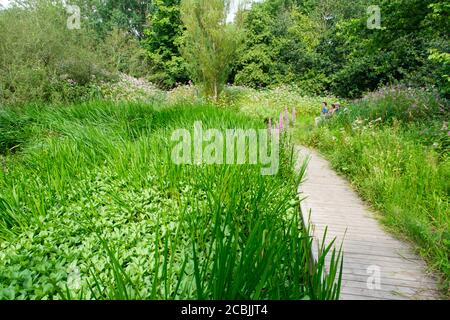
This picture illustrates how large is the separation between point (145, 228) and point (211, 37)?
454 inches

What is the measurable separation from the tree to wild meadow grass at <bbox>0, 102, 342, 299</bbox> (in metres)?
8.98

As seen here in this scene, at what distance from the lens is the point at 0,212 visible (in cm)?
254

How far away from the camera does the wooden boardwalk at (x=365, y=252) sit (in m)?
1.85

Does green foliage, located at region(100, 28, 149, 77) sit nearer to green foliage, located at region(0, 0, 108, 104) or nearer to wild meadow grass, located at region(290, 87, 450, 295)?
green foliage, located at region(0, 0, 108, 104)

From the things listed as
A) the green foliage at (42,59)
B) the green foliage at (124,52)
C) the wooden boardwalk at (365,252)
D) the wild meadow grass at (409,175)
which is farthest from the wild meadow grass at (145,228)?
the green foliage at (124,52)

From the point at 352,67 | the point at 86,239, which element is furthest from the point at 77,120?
the point at 352,67

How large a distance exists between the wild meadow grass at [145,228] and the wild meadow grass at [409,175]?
89cm

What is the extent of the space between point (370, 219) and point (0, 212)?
350 centimetres

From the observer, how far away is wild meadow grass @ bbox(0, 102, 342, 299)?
133cm

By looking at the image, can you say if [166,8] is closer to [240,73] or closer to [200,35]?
[240,73]

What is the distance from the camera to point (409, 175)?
3316 millimetres

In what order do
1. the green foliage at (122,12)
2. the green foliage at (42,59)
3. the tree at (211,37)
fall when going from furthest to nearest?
the green foliage at (122,12), the tree at (211,37), the green foliage at (42,59)

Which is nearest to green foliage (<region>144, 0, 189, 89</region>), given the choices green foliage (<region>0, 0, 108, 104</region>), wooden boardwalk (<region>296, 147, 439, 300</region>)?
green foliage (<region>0, 0, 108, 104</region>)

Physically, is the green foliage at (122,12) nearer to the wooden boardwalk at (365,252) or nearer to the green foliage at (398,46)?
the green foliage at (398,46)
